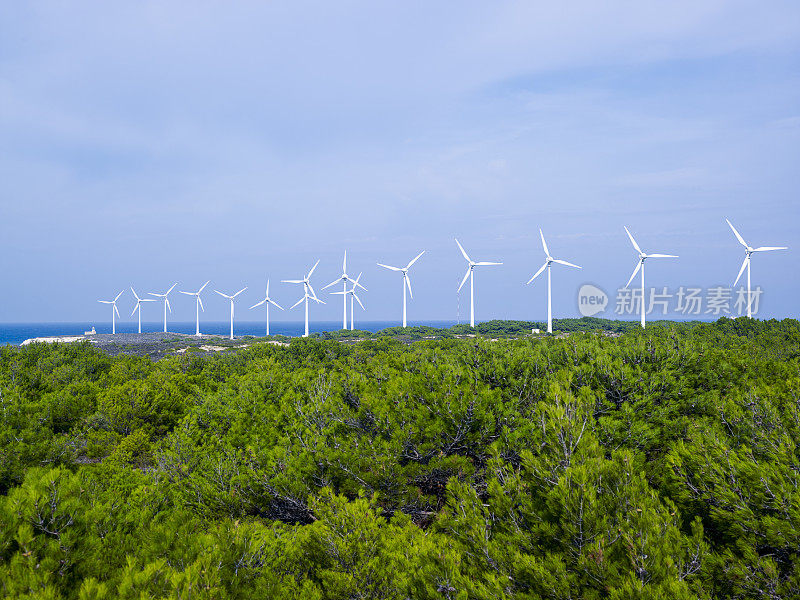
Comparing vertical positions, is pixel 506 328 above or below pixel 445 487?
below

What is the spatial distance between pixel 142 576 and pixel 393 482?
6842 mm

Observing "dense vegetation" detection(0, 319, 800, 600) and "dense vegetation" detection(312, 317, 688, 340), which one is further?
"dense vegetation" detection(312, 317, 688, 340)

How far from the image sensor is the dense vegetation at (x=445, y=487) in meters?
6.68

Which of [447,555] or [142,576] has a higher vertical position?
[142,576]

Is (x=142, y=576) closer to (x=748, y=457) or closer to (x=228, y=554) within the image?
(x=228, y=554)

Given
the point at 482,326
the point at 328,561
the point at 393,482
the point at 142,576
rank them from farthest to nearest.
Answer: the point at 482,326
the point at 393,482
the point at 328,561
the point at 142,576

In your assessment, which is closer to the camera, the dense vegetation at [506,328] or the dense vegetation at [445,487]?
the dense vegetation at [445,487]

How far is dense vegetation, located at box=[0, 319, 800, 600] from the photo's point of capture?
6.68 meters

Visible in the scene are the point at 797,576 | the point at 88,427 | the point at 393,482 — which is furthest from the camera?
the point at 88,427

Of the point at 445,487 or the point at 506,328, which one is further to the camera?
the point at 506,328

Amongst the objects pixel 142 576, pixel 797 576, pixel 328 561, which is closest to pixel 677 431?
pixel 797 576

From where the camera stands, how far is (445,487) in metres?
11.2

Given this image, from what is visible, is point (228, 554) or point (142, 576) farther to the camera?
point (228, 554)

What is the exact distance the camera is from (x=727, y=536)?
7.83 m
